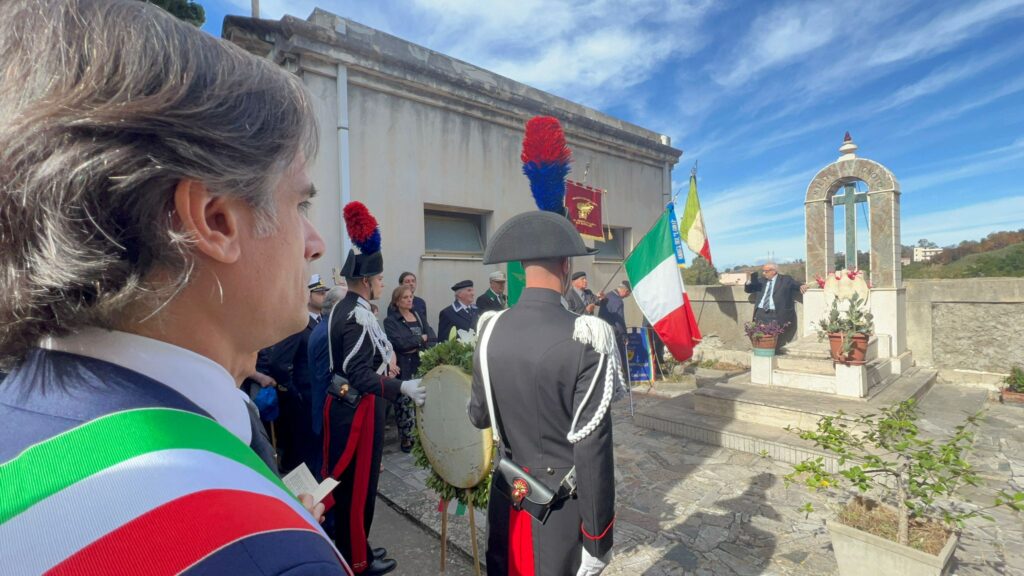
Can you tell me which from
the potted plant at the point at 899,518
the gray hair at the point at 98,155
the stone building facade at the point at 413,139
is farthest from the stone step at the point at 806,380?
the gray hair at the point at 98,155

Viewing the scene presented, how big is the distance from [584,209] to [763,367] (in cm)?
360

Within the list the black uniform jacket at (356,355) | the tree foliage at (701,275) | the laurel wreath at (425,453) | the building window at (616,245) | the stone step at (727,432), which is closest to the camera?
the laurel wreath at (425,453)

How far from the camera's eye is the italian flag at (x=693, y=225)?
757cm

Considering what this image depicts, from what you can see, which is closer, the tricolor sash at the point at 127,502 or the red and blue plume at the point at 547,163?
the tricolor sash at the point at 127,502

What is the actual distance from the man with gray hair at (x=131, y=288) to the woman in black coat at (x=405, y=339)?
417cm

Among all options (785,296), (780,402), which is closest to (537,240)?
(780,402)

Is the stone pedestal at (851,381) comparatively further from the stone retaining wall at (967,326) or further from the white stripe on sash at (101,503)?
the white stripe on sash at (101,503)

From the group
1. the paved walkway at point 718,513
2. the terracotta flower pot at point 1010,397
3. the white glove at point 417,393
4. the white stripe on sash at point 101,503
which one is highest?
the white stripe on sash at point 101,503

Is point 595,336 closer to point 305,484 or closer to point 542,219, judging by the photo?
point 542,219

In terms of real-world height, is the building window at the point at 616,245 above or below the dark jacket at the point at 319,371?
above

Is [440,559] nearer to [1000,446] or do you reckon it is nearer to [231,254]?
[231,254]

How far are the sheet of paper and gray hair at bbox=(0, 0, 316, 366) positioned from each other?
0.83 metres

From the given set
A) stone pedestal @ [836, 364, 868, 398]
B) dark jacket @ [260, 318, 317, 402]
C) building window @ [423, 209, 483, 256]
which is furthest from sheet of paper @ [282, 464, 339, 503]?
stone pedestal @ [836, 364, 868, 398]

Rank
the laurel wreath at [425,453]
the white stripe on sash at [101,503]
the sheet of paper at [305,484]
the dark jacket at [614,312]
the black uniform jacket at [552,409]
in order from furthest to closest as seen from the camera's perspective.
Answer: the dark jacket at [614,312]
the laurel wreath at [425,453]
the black uniform jacket at [552,409]
the sheet of paper at [305,484]
the white stripe on sash at [101,503]
